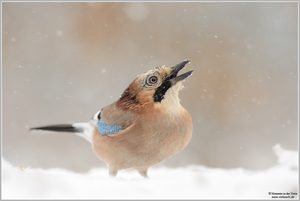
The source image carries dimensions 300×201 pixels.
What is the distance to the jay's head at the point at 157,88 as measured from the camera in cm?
434

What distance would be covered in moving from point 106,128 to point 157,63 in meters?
3.20

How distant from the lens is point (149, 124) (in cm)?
433

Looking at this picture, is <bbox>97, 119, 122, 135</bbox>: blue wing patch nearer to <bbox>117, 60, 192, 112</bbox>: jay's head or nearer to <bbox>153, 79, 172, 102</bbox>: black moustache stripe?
<bbox>117, 60, 192, 112</bbox>: jay's head

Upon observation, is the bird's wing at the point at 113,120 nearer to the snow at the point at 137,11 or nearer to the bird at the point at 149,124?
the bird at the point at 149,124

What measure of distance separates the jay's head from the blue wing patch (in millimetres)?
200

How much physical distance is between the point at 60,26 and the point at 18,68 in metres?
0.87

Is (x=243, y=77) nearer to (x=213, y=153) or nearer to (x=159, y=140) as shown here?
(x=213, y=153)

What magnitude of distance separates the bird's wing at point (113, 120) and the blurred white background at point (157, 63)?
3044 millimetres

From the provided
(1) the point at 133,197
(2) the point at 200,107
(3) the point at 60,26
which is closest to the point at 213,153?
(2) the point at 200,107

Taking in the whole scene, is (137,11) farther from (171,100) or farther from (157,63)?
(171,100)

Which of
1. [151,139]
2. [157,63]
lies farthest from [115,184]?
[157,63]

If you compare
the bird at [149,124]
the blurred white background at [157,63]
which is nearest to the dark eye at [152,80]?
the bird at [149,124]

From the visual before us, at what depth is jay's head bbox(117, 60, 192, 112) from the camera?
4.34 metres

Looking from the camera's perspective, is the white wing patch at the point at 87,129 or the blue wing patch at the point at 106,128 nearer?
the blue wing patch at the point at 106,128
